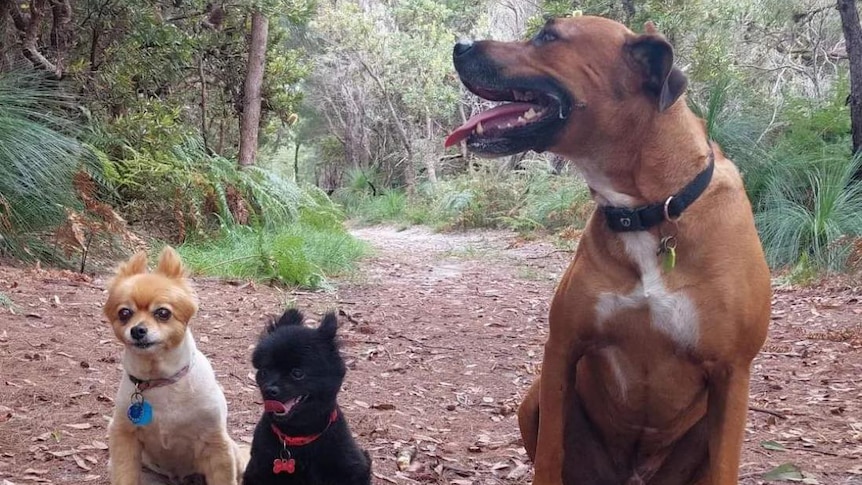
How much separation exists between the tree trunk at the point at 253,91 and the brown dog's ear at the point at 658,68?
10079mm

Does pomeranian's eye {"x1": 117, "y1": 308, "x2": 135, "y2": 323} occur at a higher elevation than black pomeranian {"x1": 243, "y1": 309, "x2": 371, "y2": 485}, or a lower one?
higher

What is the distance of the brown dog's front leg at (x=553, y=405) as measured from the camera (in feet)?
9.45

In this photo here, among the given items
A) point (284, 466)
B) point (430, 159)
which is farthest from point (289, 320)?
point (430, 159)

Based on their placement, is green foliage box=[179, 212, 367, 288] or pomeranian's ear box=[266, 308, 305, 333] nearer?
pomeranian's ear box=[266, 308, 305, 333]

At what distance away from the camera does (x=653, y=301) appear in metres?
2.72

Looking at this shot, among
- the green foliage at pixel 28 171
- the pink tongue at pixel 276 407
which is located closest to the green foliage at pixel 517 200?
the green foliage at pixel 28 171

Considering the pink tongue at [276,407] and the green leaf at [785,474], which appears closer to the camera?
the pink tongue at [276,407]

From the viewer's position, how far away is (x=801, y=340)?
20.7 feet

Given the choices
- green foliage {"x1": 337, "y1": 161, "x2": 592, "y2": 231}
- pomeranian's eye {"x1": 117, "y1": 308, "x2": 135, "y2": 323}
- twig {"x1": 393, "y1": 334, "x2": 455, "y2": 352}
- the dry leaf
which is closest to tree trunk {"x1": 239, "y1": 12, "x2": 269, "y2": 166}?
green foliage {"x1": 337, "y1": 161, "x2": 592, "y2": 231}

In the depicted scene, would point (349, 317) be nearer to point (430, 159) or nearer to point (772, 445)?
point (772, 445)

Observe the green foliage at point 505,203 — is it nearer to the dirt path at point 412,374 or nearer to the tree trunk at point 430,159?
the tree trunk at point 430,159

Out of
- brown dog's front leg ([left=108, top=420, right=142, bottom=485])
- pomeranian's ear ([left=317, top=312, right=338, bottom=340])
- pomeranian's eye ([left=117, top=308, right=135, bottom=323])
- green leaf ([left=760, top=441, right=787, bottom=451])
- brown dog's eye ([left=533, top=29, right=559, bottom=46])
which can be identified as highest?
brown dog's eye ([left=533, top=29, right=559, bottom=46])

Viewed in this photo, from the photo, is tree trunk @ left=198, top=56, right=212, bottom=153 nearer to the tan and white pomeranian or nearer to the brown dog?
the tan and white pomeranian

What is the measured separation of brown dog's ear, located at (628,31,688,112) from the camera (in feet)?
8.90
